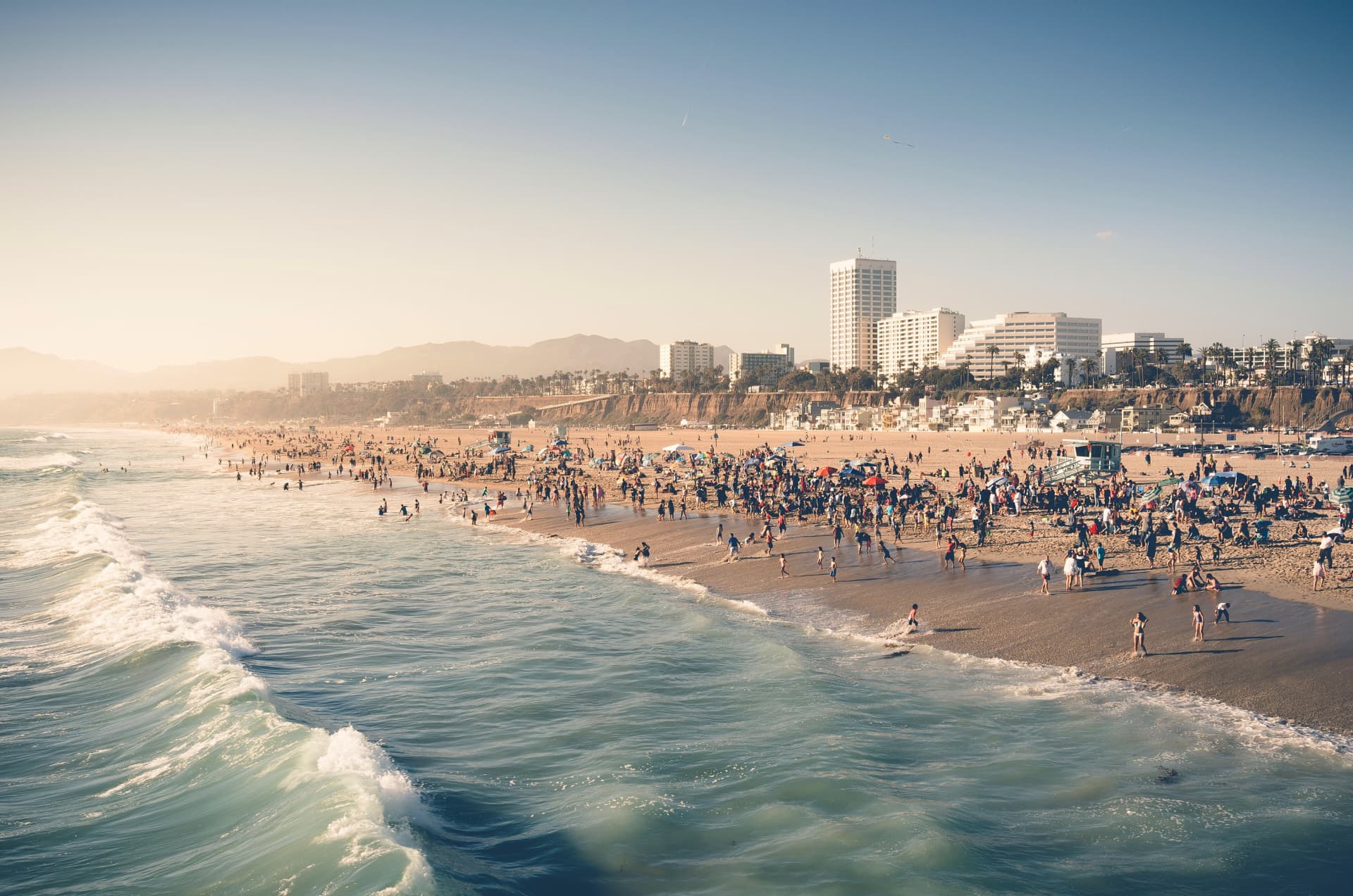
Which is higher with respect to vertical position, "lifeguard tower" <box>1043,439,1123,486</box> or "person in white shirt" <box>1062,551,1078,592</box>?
"lifeguard tower" <box>1043,439,1123,486</box>

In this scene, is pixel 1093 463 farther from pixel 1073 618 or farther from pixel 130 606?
pixel 130 606

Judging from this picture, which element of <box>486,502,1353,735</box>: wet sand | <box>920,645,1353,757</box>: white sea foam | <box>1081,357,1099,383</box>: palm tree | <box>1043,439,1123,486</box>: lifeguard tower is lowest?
<box>920,645,1353,757</box>: white sea foam

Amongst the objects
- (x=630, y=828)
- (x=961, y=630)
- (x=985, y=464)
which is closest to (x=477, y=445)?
(x=985, y=464)

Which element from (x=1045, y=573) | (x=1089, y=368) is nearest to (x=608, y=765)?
(x=1045, y=573)

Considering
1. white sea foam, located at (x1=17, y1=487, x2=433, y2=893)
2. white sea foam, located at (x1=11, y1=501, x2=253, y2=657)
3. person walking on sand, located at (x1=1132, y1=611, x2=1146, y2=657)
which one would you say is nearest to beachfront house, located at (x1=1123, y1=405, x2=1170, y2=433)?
person walking on sand, located at (x1=1132, y1=611, x2=1146, y2=657)

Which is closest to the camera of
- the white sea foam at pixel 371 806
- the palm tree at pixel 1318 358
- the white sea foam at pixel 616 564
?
the white sea foam at pixel 371 806

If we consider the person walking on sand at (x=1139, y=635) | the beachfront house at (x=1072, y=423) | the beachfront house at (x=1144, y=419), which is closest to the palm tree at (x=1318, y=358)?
the beachfront house at (x=1144, y=419)

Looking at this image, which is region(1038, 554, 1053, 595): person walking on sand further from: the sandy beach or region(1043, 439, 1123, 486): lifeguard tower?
region(1043, 439, 1123, 486): lifeguard tower

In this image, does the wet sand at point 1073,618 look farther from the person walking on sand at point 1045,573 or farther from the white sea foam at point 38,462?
the white sea foam at point 38,462
